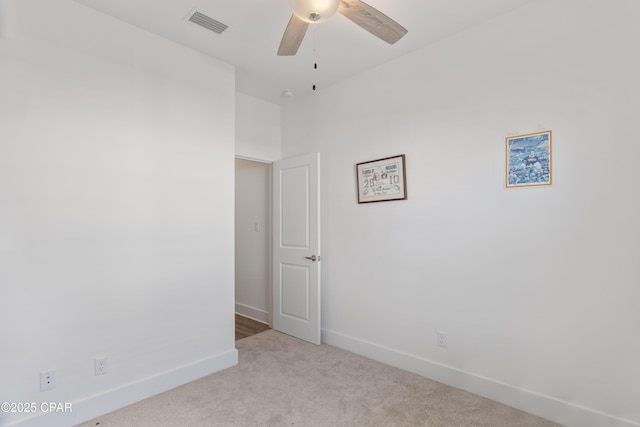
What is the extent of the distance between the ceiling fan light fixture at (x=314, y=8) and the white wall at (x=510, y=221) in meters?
1.43

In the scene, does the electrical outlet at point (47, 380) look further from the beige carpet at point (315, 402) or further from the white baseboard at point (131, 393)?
the beige carpet at point (315, 402)

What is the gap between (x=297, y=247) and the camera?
377 centimetres

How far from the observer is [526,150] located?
230 centimetres

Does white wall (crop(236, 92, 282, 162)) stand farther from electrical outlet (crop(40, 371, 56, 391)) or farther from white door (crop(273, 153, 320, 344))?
electrical outlet (crop(40, 371, 56, 391))

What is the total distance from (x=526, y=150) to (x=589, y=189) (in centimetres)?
45

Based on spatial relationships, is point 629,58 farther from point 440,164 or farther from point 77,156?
point 77,156

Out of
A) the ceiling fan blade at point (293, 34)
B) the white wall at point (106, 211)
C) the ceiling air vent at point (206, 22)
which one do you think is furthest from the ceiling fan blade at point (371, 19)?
the white wall at point (106, 211)

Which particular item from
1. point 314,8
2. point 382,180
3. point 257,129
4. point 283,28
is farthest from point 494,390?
point 257,129

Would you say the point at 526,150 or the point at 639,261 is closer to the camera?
the point at 639,261

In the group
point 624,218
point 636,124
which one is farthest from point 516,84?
point 624,218

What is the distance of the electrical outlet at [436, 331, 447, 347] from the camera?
268cm

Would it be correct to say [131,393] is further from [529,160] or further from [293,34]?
[529,160]

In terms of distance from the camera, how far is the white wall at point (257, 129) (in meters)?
3.75

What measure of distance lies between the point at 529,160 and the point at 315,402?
2.33 m
